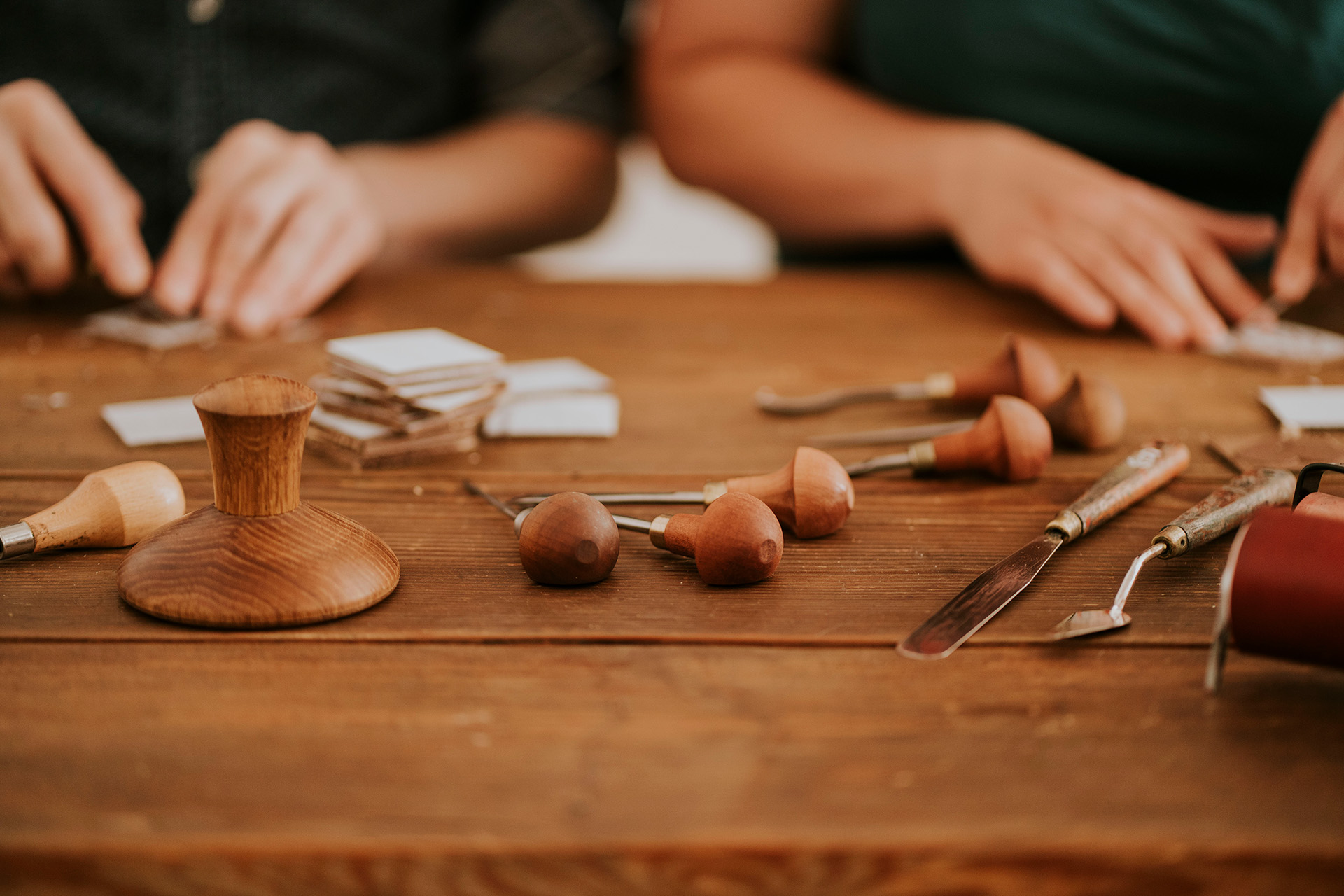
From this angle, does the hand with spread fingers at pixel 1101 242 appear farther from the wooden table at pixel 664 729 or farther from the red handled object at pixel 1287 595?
the red handled object at pixel 1287 595

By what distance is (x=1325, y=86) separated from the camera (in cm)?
120

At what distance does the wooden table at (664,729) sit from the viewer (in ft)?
1.15

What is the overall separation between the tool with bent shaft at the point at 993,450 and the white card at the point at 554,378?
0.28 metres

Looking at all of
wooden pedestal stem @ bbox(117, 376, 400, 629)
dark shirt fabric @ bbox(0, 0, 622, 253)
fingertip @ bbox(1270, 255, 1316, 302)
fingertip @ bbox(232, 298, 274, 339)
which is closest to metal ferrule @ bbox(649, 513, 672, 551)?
wooden pedestal stem @ bbox(117, 376, 400, 629)

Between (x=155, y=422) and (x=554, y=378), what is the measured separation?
31cm

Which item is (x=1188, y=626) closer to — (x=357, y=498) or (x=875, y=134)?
(x=357, y=498)

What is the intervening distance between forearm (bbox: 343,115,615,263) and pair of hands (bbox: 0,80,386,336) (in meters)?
0.23

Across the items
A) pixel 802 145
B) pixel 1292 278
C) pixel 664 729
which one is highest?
pixel 802 145

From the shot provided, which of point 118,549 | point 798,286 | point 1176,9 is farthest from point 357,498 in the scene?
point 1176,9

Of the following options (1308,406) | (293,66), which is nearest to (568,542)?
(1308,406)

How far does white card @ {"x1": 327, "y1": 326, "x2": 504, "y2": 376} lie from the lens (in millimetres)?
715

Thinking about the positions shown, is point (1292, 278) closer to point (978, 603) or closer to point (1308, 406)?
point (1308, 406)

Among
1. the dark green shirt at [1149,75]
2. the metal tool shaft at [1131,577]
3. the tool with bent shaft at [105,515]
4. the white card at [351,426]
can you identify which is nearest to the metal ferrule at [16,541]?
the tool with bent shaft at [105,515]

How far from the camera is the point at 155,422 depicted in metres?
0.79
